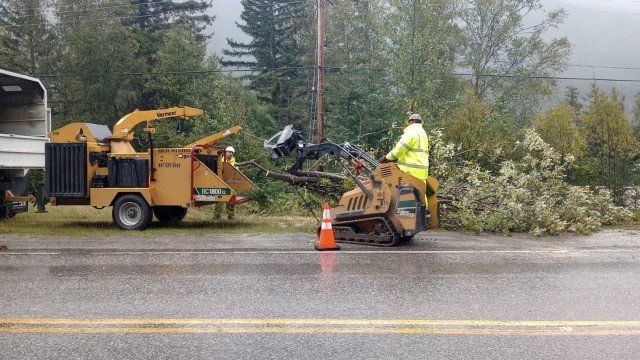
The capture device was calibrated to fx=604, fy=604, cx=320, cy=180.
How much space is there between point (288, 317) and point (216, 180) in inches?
275

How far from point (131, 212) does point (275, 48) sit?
37.3m

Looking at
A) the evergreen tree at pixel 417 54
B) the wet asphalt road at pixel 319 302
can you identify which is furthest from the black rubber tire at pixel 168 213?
the evergreen tree at pixel 417 54

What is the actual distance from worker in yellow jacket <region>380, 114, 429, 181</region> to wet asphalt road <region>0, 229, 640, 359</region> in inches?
50.1

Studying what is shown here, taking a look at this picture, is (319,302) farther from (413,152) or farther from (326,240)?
(413,152)

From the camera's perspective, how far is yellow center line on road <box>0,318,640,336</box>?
511 centimetres

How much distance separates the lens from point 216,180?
12.1 meters

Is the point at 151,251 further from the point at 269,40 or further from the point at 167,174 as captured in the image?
the point at 269,40

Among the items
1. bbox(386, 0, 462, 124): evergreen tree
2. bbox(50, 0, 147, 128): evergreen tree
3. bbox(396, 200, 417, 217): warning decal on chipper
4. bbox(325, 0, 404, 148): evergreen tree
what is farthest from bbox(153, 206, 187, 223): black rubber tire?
bbox(50, 0, 147, 128): evergreen tree

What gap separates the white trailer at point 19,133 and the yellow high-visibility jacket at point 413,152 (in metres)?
8.42

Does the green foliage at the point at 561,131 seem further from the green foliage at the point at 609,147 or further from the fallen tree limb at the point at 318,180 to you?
the fallen tree limb at the point at 318,180

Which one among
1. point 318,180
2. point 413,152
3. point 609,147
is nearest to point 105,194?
point 318,180

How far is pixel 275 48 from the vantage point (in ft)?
157

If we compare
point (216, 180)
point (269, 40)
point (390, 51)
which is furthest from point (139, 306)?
point (269, 40)

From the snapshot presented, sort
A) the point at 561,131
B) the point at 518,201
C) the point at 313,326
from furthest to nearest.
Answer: the point at 561,131, the point at 518,201, the point at 313,326
